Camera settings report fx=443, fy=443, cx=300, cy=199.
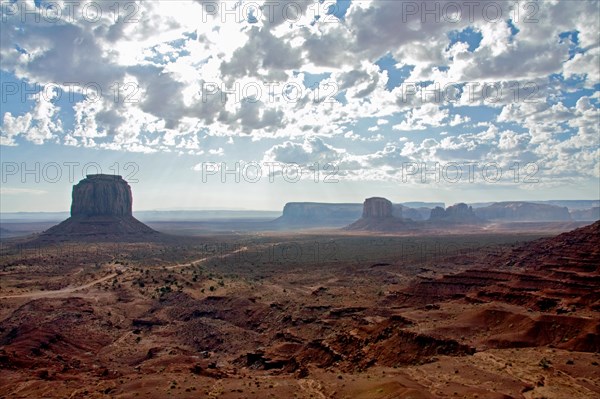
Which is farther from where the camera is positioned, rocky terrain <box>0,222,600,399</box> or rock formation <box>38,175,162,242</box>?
rock formation <box>38,175,162,242</box>

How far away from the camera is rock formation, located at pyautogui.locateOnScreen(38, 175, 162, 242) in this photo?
505 ft

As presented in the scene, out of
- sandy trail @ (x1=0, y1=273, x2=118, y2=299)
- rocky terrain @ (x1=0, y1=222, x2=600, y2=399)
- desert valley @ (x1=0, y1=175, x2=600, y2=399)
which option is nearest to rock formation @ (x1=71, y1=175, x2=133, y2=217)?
desert valley @ (x1=0, y1=175, x2=600, y2=399)

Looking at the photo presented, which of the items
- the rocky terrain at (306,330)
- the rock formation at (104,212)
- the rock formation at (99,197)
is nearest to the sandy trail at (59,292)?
the rocky terrain at (306,330)

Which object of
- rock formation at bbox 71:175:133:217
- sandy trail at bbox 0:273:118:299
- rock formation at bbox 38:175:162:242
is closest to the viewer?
sandy trail at bbox 0:273:118:299

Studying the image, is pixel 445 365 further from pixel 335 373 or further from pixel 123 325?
pixel 123 325

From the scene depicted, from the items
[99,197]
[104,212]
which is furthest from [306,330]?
[99,197]

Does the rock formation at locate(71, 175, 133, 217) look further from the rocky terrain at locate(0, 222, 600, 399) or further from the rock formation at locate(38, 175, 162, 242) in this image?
the rocky terrain at locate(0, 222, 600, 399)

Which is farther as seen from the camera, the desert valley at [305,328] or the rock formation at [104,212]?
the rock formation at [104,212]

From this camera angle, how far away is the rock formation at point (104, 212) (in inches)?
6058

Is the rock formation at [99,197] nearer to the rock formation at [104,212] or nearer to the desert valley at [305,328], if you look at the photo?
the rock formation at [104,212]

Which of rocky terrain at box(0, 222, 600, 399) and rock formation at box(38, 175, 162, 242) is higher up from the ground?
rock formation at box(38, 175, 162, 242)

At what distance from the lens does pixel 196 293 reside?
6862cm

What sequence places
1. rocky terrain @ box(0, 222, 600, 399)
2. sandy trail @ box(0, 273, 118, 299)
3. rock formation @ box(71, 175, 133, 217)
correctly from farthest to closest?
rock formation @ box(71, 175, 133, 217), sandy trail @ box(0, 273, 118, 299), rocky terrain @ box(0, 222, 600, 399)

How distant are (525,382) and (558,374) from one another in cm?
242
